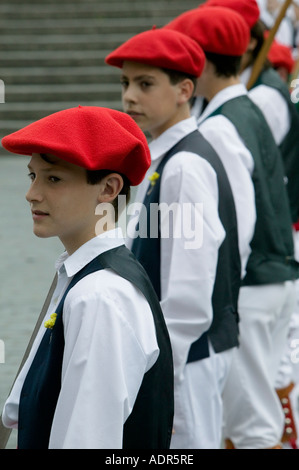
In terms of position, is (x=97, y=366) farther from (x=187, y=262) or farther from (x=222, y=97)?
(x=222, y=97)

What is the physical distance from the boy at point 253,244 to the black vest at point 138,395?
1656mm

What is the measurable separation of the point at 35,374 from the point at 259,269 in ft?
6.29

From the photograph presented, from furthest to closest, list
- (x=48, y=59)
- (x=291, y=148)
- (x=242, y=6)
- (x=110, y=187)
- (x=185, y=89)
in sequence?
(x=48, y=59) → (x=291, y=148) → (x=242, y=6) → (x=185, y=89) → (x=110, y=187)

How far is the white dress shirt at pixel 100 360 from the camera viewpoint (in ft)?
5.84

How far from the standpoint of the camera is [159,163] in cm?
313

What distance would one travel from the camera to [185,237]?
291 centimetres

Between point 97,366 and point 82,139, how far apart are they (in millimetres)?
462

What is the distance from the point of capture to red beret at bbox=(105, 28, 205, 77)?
3109 millimetres

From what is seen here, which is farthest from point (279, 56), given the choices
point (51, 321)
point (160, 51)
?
point (51, 321)

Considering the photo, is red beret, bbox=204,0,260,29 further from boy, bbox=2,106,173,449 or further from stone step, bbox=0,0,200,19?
stone step, bbox=0,0,200,19

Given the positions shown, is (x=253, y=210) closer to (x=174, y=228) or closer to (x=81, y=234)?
(x=174, y=228)

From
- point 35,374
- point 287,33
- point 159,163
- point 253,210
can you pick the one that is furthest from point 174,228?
point 287,33

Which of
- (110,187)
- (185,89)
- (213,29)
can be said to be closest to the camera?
(110,187)

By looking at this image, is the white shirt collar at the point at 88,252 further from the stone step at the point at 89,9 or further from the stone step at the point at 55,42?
the stone step at the point at 89,9
